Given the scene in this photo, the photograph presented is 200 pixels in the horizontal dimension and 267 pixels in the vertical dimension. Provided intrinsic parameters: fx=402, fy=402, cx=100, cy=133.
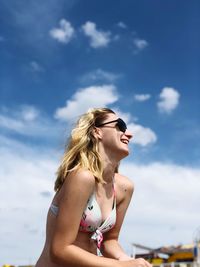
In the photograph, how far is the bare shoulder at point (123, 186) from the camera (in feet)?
9.49

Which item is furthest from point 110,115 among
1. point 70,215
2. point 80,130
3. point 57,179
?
point 70,215

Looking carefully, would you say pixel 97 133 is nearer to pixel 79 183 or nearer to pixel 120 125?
pixel 120 125

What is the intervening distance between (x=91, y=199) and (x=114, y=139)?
1.57 feet

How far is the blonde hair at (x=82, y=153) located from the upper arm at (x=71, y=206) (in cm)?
10

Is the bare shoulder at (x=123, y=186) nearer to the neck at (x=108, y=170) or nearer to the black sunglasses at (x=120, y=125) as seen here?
the neck at (x=108, y=170)

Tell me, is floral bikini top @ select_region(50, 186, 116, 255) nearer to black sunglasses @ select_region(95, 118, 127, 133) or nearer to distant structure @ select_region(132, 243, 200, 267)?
black sunglasses @ select_region(95, 118, 127, 133)

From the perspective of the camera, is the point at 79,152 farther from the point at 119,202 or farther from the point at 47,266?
the point at 47,266

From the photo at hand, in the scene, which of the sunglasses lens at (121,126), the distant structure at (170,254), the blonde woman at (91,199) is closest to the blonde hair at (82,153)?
the blonde woman at (91,199)

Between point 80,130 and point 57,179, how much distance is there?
375 mm

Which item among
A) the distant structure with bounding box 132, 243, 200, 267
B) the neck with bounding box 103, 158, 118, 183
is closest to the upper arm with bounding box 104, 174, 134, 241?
the neck with bounding box 103, 158, 118, 183

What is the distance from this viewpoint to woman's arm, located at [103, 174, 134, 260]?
110 inches

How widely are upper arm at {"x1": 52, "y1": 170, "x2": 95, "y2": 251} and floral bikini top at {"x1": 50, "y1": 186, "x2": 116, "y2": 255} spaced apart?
0.27 ft

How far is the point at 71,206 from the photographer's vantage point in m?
2.36

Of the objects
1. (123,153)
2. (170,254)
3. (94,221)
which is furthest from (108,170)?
(170,254)
